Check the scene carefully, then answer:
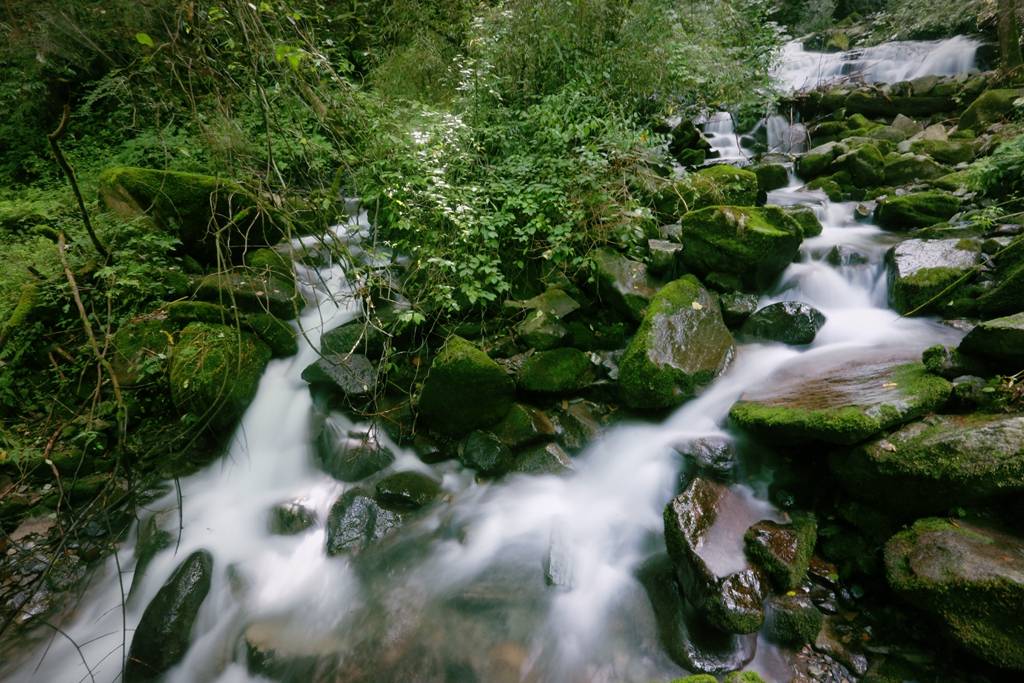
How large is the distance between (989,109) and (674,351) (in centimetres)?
885

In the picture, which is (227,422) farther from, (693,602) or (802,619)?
(802,619)

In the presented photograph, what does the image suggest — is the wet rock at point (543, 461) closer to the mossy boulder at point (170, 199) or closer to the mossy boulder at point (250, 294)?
the mossy boulder at point (250, 294)

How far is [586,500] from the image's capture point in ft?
12.8

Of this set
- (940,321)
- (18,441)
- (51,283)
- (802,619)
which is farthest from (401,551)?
(940,321)

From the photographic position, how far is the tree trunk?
840 cm

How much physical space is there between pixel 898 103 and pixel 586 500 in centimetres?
1122

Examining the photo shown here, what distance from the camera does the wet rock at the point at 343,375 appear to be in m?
4.46

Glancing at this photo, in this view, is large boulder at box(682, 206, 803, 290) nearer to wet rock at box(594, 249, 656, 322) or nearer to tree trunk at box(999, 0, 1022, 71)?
wet rock at box(594, 249, 656, 322)

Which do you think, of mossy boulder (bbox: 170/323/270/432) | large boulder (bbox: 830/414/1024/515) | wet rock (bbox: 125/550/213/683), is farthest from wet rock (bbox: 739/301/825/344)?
wet rock (bbox: 125/550/213/683)

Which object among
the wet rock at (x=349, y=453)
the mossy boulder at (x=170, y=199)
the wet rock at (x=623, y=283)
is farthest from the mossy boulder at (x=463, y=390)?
the mossy boulder at (x=170, y=199)

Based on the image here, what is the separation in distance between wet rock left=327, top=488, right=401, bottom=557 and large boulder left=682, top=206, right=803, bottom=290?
4.07 meters

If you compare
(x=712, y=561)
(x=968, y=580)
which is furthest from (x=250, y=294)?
(x=968, y=580)

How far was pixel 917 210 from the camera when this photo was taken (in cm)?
565

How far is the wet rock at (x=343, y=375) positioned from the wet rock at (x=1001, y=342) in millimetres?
4754
